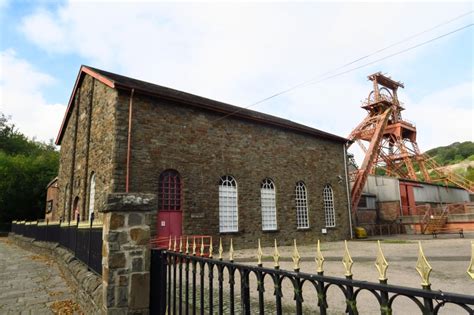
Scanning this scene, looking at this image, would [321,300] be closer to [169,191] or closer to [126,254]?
[126,254]

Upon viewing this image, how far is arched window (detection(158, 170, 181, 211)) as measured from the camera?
13000 millimetres

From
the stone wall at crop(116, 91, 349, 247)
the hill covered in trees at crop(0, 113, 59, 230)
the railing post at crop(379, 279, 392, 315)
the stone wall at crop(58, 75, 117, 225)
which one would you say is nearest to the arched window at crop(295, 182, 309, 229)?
the stone wall at crop(116, 91, 349, 247)

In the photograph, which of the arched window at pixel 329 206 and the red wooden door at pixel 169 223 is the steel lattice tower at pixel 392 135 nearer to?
the arched window at pixel 329 206

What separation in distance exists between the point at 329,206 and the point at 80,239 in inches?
664

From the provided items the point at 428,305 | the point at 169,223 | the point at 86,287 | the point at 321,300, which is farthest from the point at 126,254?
the point at 169,223

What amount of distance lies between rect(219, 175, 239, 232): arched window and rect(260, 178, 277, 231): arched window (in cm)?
199

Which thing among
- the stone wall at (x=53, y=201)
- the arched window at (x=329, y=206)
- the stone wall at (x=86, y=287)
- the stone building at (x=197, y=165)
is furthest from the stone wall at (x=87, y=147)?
the arched window at (x=329, y=206)

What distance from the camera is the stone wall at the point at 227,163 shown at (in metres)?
12.8

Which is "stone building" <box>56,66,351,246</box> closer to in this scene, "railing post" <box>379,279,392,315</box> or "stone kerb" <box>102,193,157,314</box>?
"stone kerb" <box>102,193,157,314</box>

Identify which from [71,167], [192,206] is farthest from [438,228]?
[71,167]

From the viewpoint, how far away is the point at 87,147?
15453mm

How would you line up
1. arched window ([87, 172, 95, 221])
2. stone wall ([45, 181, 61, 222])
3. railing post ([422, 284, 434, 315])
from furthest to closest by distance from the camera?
1. stone wall ([45, 181, 61, 222])
2. arched window ([87, 172, 95, 221])
3. railing post ([422, 284, 434, 315])

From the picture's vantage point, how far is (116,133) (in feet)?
39.3

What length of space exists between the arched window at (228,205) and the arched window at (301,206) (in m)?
4.89
